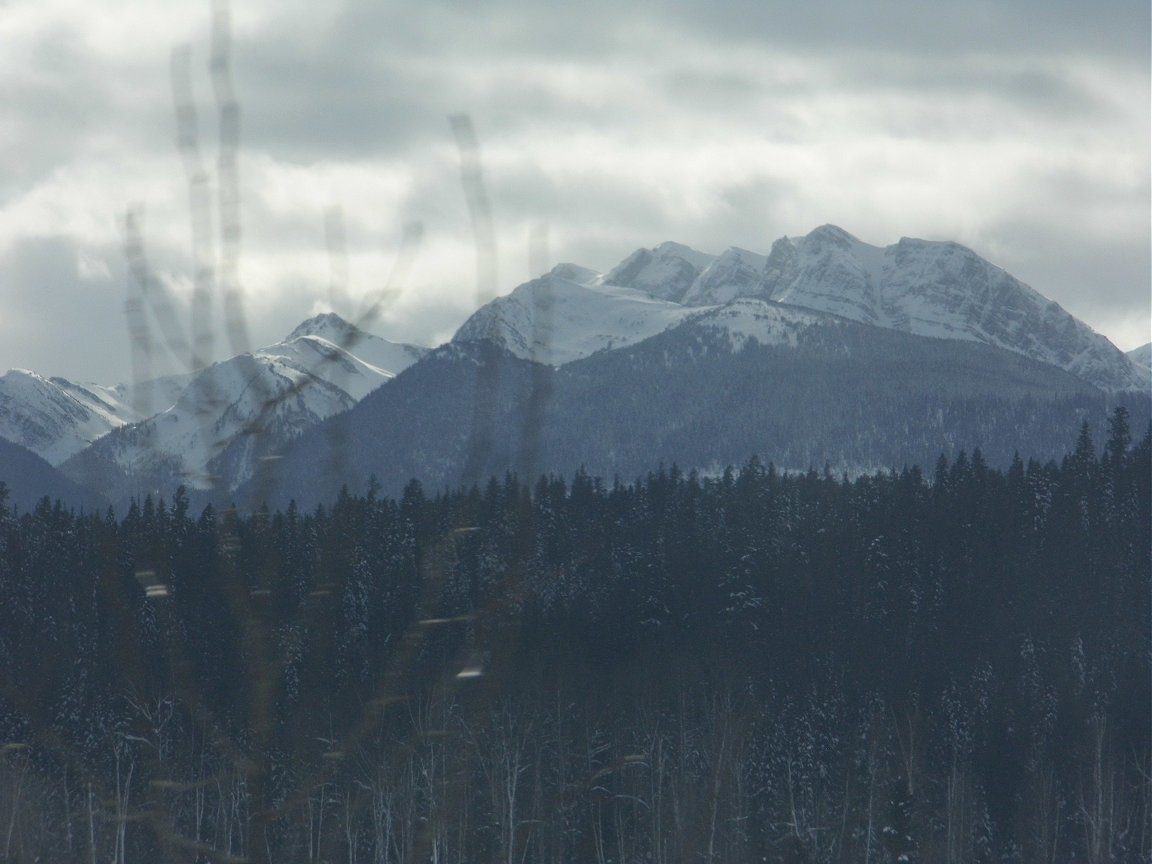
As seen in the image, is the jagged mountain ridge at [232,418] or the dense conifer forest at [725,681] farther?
the dense conifer forest at [725,681]

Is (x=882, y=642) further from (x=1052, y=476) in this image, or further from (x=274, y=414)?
(x=274, y=414)

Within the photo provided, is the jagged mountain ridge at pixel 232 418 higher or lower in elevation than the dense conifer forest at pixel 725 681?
higher

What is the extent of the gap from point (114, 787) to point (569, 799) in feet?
168

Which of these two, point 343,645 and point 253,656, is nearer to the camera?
point 253,656

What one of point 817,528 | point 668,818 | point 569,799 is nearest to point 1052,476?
point 817,528

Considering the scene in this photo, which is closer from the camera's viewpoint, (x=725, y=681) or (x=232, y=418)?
(x=232, y=418)

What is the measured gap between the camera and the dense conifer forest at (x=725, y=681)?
173ft

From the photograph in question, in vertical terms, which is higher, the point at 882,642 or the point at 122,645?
the point at 122,645

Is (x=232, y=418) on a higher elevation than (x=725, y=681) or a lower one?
higher

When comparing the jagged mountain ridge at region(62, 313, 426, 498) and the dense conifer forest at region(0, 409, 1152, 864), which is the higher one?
the jagged mountain ridge at region(62, 313, 426, 498)

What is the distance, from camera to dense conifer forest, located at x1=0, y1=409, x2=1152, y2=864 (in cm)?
5269

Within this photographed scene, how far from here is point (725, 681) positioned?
208 feet

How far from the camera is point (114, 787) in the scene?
5481cm

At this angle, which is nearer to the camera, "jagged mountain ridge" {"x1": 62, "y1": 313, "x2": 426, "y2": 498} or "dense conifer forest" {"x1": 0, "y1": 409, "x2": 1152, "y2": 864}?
"jagged mountain ridge" {"x1": 62, "y1": 313, "x2": 426, "y2": 498}
